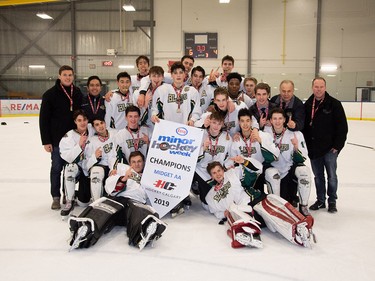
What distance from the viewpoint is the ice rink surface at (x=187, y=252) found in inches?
95.2

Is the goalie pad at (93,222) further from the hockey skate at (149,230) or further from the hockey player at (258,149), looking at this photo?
the hockey player at (258,149)

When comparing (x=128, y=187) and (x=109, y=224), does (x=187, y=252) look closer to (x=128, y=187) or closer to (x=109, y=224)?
(x=109, y=224)

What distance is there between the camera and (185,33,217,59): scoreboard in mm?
17734

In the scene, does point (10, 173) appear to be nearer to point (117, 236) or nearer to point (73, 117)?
point (73, 117)

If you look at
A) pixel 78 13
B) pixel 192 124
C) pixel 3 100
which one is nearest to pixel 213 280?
pixel 192 124

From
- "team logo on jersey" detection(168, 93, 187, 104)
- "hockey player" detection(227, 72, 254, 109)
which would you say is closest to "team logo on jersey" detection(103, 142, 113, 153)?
"team logo on jersey" detection(168, 93, 187, 104)

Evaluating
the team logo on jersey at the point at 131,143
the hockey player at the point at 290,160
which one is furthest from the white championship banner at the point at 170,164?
the hockey player at the point at 290,160

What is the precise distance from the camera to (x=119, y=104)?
14.2 ft

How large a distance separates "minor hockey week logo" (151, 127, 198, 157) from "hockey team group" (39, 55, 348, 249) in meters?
0.16

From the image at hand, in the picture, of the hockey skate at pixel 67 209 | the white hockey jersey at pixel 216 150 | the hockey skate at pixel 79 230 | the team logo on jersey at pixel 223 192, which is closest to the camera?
the hockey skate at pixel 79 230

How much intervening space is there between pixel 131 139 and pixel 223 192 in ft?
3.84

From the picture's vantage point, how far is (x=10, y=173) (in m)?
5.34

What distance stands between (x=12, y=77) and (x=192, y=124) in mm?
16971

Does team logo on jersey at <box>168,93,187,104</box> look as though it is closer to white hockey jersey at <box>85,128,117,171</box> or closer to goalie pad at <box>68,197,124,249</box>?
white hockey jersey at <box>85,128,117,171</box>
